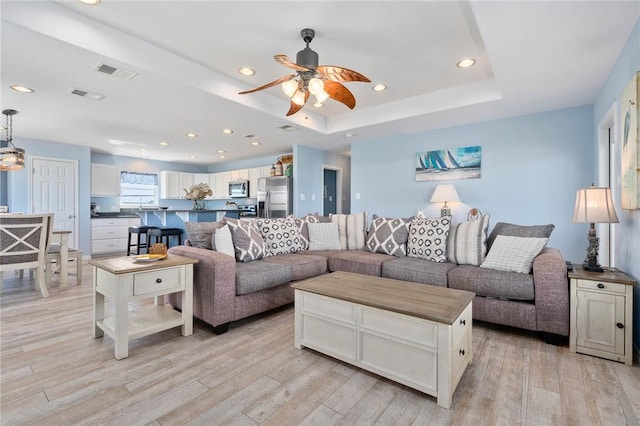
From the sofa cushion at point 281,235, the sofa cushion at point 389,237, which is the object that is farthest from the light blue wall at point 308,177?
the sofa cushion at point 389,237

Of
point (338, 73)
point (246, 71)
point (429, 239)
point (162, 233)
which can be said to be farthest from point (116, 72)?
point (429, 239)

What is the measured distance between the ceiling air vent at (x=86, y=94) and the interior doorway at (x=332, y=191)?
15.3 feet

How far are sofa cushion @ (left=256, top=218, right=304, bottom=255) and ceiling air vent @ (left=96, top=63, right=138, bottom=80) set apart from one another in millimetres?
1913

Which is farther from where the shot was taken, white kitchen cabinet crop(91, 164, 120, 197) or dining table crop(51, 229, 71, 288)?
white kitchen cabinet crop(91, 164, 120, 197)

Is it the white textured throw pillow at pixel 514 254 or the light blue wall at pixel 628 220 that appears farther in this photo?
the white textured throw pillow at pixel 514 254

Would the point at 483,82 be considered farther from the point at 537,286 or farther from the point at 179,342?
the point at 179,342

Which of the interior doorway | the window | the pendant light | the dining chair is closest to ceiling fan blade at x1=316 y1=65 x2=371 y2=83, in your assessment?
the dining chair

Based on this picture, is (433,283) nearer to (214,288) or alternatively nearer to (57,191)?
(214,288)

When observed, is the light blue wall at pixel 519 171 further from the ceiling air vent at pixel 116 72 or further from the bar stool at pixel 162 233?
the ceiling air vent at pixel 116 72

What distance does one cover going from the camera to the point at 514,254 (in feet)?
8.49

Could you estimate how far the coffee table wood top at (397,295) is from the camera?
1.63m

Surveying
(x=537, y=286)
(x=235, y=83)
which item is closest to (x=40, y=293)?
(x=235, y=83)

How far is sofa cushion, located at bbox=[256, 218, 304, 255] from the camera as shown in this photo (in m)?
3.47

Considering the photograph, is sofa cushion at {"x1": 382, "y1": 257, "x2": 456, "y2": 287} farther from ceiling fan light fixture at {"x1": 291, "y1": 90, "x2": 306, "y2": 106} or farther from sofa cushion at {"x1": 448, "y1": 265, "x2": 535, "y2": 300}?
ceiling fan light fixture at {"x1": 291, "y1": 90, "x2": 306, "y2": 106}
